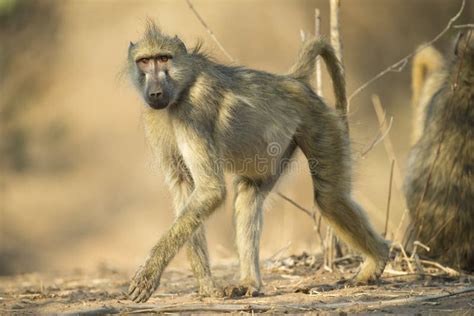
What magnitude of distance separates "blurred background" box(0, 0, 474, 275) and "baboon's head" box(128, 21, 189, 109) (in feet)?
18.7

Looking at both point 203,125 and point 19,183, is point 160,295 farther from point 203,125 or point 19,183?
point 19,183

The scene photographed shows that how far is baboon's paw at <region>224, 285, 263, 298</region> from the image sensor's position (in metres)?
5.21

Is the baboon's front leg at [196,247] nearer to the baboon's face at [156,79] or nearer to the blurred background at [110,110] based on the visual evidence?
the baboon's face at [156,79]

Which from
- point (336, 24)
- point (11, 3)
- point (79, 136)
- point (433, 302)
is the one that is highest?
point (11, 3)

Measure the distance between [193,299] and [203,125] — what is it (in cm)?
105

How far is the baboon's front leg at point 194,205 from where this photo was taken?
4.81 meters

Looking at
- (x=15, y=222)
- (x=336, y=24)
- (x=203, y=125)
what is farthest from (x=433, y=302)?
(x=15, y=222)

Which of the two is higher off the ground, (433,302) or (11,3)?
(11,3)

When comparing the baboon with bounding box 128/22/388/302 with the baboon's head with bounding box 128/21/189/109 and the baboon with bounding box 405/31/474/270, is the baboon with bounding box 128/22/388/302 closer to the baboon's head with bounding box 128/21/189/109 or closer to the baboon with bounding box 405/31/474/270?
the baboon's head with bounding box 128/21/189/109

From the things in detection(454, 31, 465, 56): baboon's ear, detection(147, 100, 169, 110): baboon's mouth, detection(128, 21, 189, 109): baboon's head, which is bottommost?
detection(147, 100, 169, 110): baboon's mouth

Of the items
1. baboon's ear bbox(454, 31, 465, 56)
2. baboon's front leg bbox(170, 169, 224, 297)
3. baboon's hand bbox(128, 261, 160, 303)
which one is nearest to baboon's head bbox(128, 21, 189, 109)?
baboon's front leg bbox(170, 169, 224, 297)

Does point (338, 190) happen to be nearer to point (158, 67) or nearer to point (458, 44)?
point (158, 67)

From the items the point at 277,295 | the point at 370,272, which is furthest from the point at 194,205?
the point at 370,272

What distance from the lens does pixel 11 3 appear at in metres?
13.4
